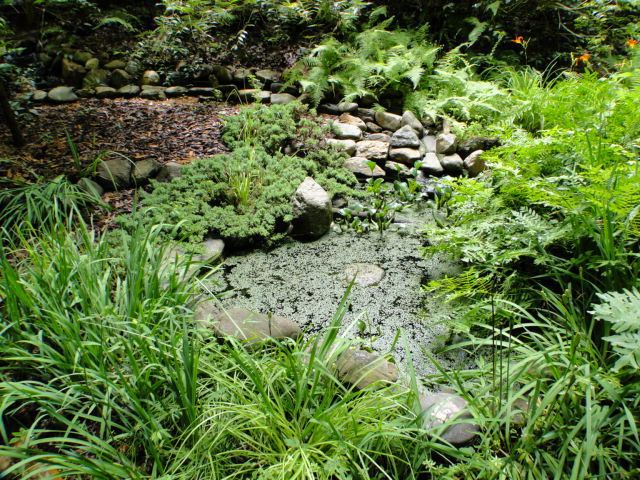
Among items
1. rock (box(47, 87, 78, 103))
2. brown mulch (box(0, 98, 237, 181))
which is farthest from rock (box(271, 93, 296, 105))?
rock (box(47, 87, 78, 103))

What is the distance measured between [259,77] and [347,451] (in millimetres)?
4848

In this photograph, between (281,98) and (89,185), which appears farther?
(281,98)

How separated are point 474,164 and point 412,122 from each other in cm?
100

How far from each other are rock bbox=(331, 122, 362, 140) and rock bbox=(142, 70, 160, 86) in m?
2.50

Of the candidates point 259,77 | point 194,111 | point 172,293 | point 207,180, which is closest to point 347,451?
point 172,293

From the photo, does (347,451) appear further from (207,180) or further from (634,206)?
(207,180)

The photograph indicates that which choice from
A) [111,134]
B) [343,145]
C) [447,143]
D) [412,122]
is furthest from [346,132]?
[111,134]

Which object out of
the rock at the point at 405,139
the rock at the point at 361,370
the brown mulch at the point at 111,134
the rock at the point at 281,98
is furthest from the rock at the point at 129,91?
the rock at the point at 361,370

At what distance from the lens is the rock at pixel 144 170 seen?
3.32m

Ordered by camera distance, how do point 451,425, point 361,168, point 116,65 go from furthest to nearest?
point 116,65 < point 361,168 < point 451,425

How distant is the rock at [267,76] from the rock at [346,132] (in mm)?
1311

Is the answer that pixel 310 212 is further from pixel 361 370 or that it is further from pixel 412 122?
pixel 412 122

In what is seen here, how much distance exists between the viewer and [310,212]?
→ 3250 millimetres

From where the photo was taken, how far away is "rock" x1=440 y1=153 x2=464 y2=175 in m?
4.10
